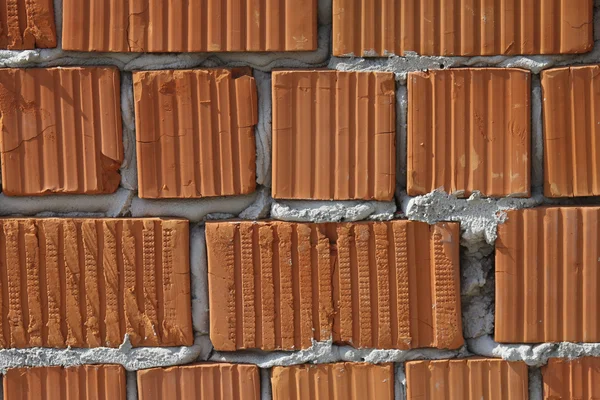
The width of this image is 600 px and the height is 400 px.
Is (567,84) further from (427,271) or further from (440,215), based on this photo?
(427,271)

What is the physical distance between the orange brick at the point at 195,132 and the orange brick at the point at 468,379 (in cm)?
50

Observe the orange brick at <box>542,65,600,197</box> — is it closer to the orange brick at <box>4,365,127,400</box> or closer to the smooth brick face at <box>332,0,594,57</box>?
the smooth brick face at <box>332,0,594,57</box>

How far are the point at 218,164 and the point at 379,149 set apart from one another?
1.03 ft

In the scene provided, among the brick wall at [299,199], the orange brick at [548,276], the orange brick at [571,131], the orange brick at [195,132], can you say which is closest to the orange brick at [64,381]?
the brick wall at [299,199]

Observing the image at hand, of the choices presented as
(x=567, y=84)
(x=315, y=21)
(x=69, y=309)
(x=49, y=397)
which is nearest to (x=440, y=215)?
(x=567, y=84)

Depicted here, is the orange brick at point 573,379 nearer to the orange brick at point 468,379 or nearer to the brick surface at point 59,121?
the orange brick at point 468,379

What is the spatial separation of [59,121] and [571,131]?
986 mm

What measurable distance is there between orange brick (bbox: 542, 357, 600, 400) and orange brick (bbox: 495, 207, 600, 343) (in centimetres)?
5

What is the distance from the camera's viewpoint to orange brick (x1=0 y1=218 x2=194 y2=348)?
1259 millimetres

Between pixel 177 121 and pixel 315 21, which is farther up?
pixel 315 21

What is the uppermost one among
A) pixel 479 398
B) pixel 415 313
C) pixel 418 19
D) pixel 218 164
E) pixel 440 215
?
pixel 418 19

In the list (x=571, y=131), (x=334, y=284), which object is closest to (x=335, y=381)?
(x=334, y=284)

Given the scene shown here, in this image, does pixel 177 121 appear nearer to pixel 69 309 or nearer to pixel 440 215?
pixel 69 309

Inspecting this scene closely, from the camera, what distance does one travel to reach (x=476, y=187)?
4.07ft
